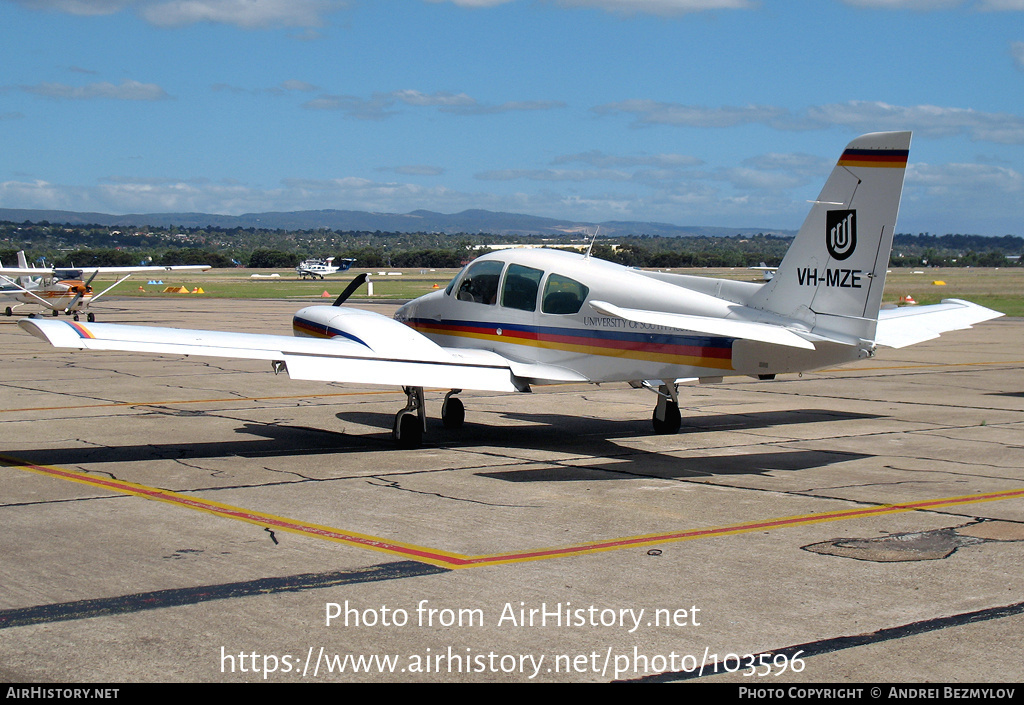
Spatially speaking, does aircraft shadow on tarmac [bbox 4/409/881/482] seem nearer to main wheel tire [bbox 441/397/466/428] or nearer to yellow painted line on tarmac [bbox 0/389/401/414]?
main wheel tire [bbox 441/397/466/428]

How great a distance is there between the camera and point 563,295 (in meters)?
13.7

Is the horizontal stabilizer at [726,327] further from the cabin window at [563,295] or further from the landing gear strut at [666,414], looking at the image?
the landing gear strut at [666,414]

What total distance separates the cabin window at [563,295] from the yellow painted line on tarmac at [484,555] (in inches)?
194

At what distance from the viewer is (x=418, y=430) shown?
13.6m

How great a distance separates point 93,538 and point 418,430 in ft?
18.3

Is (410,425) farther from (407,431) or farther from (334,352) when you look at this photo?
(334,352)

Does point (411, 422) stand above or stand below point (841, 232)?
below

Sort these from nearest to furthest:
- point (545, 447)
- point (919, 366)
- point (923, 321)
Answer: point (545, 447), point (923, 321), point (919, 366)

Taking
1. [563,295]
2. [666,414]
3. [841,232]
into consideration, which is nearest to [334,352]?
[563,295]

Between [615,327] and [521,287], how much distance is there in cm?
168

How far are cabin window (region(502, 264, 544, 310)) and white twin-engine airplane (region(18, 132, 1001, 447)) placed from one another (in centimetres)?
2

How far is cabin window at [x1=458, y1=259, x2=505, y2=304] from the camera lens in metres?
14.5

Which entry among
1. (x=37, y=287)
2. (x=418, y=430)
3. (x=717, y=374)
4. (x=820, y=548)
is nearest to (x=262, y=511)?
(x=418, y=430)
